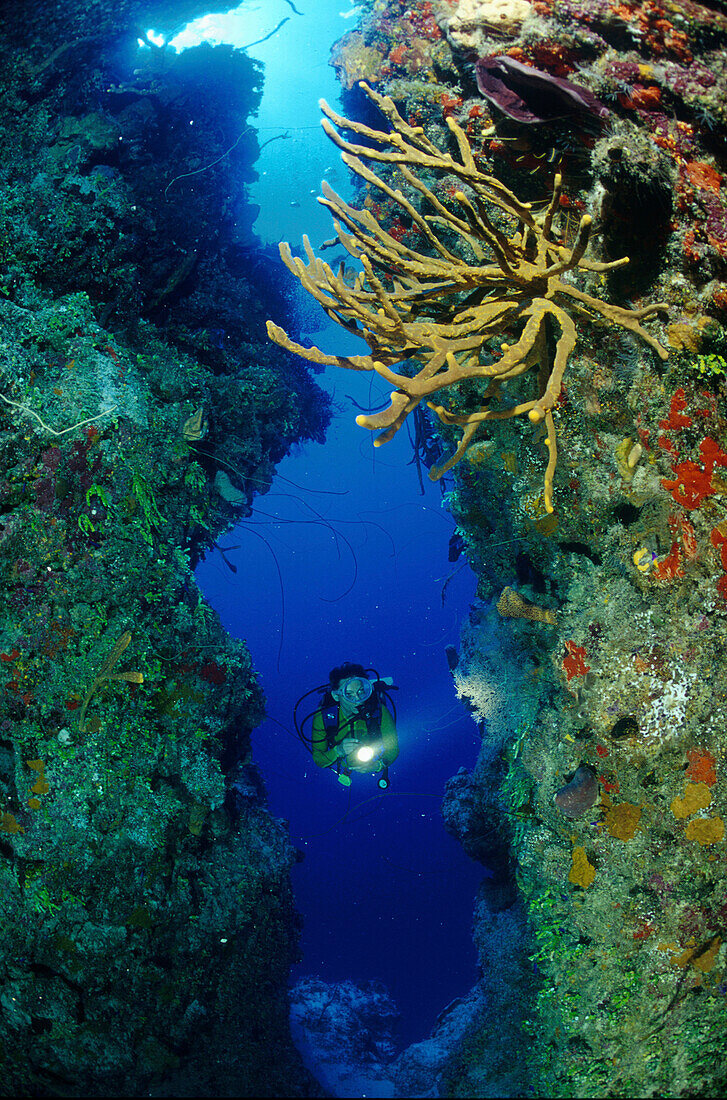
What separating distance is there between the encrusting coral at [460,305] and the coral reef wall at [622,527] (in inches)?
13.0

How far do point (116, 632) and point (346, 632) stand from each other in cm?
5196

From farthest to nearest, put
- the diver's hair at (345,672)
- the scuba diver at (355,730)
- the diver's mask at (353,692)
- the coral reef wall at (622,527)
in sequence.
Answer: the diver's hair at (345,672) → the scuba diver at (355,730) → the diver's mask at (353,692) → the coral reef wall at (622,527)

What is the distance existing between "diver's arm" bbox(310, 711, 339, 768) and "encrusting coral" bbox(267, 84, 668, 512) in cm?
485

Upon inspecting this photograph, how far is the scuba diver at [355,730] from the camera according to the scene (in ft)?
20.2

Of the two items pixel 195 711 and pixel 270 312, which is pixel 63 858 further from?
pixel 270 312

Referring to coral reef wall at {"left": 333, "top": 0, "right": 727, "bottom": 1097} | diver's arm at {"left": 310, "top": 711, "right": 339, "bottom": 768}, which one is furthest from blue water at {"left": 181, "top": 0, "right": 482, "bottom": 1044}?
coral reef wall at {"left": 333, "top": 0, "right": 727, "bottom": 1097}

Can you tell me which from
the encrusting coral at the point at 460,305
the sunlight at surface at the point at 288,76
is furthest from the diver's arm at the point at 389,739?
the sunlight at surface at the point at 288,76

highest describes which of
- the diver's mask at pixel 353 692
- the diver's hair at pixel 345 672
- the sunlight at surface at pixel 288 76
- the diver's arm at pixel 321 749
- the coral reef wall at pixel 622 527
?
the sunlight at surface at pixel 288 76

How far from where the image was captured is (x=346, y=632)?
181ft

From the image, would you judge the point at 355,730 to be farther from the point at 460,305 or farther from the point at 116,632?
the point at 460,305

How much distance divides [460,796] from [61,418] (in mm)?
6199

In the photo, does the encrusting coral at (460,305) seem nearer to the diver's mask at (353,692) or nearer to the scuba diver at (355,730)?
the diver's mask at (353,692)

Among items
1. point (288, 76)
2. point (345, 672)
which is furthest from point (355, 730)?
point (288, 76)

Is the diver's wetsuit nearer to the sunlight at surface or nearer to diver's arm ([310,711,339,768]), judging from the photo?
diver's arm ([310,711,339,768])
